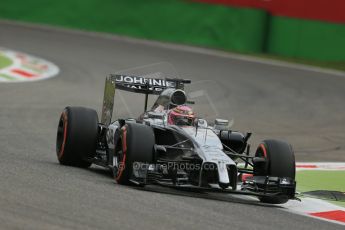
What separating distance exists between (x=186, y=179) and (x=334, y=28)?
17732 mm

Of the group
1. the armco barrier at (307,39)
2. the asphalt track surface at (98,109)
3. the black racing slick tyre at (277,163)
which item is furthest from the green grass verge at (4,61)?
the black racing slick tyre at (277,163)

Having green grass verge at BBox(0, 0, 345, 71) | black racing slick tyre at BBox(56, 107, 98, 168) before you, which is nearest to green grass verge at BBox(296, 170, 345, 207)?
black racing slick tyre at BBox(56, 107, 98, 168)

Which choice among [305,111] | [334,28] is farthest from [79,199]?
[334,28]

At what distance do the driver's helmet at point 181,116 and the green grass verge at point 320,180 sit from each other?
5.84 feet

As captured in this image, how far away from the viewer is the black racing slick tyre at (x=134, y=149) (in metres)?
10.5

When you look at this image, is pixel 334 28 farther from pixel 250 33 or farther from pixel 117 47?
pixel 117 47

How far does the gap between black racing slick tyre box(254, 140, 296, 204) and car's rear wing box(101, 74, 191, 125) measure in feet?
6.75

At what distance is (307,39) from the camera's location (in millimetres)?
28109

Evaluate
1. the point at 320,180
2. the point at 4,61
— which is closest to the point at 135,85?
the point at 320,180

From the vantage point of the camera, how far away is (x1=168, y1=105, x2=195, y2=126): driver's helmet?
37.2ft

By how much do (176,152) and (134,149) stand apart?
0.67 meters

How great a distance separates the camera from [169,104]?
38.5 feet

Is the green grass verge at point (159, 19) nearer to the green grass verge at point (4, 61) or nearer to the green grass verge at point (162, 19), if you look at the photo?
the green grass verge at point (162, 19)

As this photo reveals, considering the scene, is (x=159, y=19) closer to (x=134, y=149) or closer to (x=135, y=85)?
(x=135, y=85)
